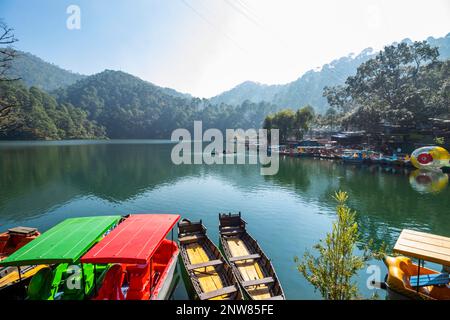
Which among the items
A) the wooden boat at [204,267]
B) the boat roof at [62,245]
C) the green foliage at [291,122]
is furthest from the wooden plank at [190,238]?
the green foliage at [291,122]

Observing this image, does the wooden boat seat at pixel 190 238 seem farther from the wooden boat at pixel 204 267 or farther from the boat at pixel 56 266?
the boat at pixel 56 266

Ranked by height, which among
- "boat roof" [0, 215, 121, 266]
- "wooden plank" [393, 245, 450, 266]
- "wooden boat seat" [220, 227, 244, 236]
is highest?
"boat roof" [0, 215, 121, 266]

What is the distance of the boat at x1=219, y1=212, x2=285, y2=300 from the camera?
13.0 meters

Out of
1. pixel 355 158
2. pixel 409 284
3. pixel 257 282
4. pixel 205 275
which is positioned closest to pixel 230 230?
pixel 205 275

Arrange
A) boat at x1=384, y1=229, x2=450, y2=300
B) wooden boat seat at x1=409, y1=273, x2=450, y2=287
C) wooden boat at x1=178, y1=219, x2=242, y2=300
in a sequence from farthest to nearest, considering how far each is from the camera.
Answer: wooden boat at x1=178, y1=219, x2=242, y2=300
wooden boat seat at x1=409, y1=273, x2=450, y2=287
boat at x1=384, y1=229, x2=450, y2=300

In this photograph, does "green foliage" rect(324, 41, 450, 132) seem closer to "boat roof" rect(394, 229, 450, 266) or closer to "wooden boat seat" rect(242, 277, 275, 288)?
"boat roof" rect(394, 229, 450, 266)

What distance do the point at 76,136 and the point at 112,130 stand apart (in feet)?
113

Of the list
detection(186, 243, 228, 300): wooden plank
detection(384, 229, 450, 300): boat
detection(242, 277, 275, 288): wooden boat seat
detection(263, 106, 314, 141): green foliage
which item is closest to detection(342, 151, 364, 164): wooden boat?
detection(263, 106, 314, 141): green foliage

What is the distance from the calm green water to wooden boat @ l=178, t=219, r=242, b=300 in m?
1.96

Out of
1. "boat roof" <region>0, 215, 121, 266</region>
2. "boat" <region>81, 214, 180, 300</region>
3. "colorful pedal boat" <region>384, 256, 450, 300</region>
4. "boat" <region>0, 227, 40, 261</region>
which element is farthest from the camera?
"boat" <region>0, 227, 40, 261</region>

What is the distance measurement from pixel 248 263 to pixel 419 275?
8701mm

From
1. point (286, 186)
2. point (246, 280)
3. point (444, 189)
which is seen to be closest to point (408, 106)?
point (444, 189)

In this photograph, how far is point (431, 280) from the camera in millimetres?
11641

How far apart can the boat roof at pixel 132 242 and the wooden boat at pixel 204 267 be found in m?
2.95
